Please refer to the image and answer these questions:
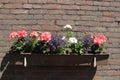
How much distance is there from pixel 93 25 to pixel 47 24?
648mm

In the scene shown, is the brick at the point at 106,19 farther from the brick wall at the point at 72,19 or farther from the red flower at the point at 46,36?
the red flower at the point at 46,36

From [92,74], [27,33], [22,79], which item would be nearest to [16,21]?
[27,33]

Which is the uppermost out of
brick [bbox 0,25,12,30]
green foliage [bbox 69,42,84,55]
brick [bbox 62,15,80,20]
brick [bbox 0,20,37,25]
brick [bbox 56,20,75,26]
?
brick [bbox 62,15,80,20]

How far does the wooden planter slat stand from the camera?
539 centimetres

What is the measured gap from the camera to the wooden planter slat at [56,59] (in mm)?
5391

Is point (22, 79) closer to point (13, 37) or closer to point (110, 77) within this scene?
point (13, 37)

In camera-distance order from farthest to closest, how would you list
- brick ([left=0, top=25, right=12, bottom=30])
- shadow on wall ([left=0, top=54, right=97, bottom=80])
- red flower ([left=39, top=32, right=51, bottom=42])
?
Result: brick ([left=0, top=25, right=12, bottom=30]), shadow on wall ([left=0, top=54, right=97, bottom=80]), red flower ([left=39, top=32, right=51, bottom=42])

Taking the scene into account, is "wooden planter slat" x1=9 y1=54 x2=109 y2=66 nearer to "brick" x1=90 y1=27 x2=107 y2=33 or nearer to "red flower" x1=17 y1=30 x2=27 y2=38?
"red flower" x1=17 y1=30 x2=27 y2=38

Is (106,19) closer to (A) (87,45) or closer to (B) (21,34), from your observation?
(A) (87,45)

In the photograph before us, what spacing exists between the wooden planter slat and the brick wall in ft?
0.63

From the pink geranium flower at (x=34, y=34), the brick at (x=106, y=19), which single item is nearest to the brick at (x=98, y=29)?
the brick at (x=106, y=19)

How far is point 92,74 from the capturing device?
18.6 feet

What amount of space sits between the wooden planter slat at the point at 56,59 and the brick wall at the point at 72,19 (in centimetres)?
19

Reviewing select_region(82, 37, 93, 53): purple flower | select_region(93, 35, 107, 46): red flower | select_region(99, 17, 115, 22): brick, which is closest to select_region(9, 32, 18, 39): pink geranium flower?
select_region(82, 37, 93, 53): purple flower
